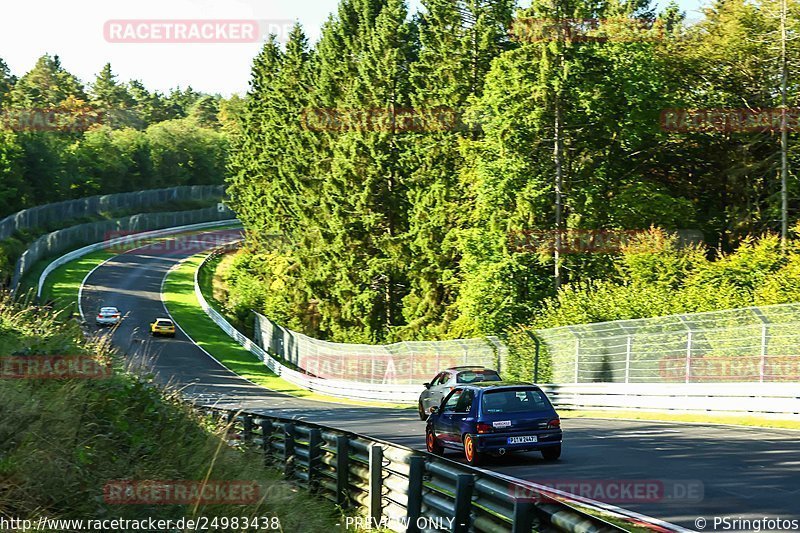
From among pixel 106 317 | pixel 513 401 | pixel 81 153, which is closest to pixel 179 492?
pixel 513 401

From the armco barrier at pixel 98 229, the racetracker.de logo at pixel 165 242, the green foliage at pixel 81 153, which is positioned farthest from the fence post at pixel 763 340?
the racetracker.de logo at pixel 165 242

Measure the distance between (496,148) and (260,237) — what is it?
44731 mm

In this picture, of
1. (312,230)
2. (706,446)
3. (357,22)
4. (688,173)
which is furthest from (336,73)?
(706,446)

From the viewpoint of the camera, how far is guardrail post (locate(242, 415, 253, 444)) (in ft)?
61.7

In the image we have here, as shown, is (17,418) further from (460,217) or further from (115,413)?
(460,217)

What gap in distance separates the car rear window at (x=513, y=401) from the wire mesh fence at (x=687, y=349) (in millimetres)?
8942

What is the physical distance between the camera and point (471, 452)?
18391mm

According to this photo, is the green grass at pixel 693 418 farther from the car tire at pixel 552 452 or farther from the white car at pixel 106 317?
the white car at pixel 106 317

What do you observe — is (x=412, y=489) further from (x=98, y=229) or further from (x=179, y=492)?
(x=98, y=229)

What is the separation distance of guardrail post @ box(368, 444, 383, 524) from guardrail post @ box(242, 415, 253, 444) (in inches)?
230

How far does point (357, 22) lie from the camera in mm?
76500

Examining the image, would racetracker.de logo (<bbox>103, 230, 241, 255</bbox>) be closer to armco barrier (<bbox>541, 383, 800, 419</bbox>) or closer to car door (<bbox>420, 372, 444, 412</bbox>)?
armco barrier (<bbox>541, 383, 800, 419</bbox>)

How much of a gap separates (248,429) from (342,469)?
Result: 5139mm

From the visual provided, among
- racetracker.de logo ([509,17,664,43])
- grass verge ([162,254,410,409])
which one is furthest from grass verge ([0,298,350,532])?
racetracker.de logo ([509,17,664,43])
